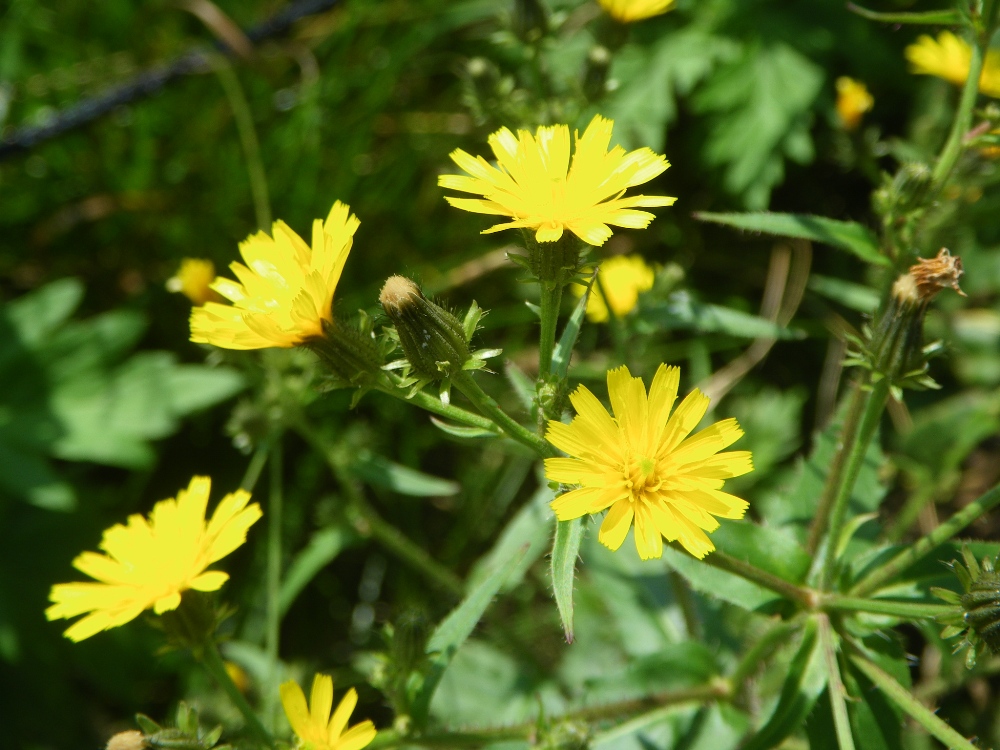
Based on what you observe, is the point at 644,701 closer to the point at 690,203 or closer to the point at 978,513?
the point at 978,513

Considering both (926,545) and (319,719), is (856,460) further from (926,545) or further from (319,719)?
(319,719)

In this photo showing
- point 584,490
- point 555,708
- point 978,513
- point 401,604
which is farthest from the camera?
point 401,604

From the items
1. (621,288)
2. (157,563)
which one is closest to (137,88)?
(621,288)

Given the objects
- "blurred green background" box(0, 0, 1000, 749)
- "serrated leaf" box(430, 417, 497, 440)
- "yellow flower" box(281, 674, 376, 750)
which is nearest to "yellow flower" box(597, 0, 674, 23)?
"blurred green background" box(0, 0, 1000, 749)

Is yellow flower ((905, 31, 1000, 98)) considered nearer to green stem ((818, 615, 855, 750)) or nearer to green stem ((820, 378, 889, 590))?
green stem ((820, 378, 889, 590))

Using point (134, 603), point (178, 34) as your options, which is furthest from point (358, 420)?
point (178, 34)

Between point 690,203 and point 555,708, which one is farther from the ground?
point 690,203

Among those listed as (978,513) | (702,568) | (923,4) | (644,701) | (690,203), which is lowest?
(644,701)
